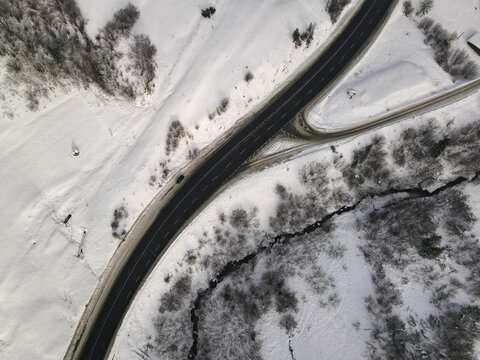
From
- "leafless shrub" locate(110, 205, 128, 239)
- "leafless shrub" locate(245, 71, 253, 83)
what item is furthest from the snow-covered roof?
"leafless shrub" locate(110, 205, 128, 239)

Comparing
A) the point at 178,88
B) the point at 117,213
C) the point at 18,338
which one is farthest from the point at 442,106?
the point at 18,338

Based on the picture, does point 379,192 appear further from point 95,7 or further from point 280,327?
point 95,7

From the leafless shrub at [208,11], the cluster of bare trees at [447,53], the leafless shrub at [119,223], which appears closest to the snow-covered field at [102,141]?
the leafless shrub at [119,223]

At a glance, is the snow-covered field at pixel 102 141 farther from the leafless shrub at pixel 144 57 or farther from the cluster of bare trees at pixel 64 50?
the cluster of bare trees at pixel 64 50

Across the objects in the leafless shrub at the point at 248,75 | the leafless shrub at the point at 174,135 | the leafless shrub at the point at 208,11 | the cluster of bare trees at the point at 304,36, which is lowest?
the leafless shrub at the point at 174,135

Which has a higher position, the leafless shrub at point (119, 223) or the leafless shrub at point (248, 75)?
the leafless shrub at point (248, 75)

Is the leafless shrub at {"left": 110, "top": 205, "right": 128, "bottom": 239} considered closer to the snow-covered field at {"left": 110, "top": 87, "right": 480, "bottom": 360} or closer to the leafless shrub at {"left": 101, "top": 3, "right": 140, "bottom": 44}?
the snow-covered field at {"left": 110, "top": 87, "right": 480, "bottom": 360}

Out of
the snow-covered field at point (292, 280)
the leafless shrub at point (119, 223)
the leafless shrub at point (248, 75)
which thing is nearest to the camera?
the leafless shrub at point (119, 223)
